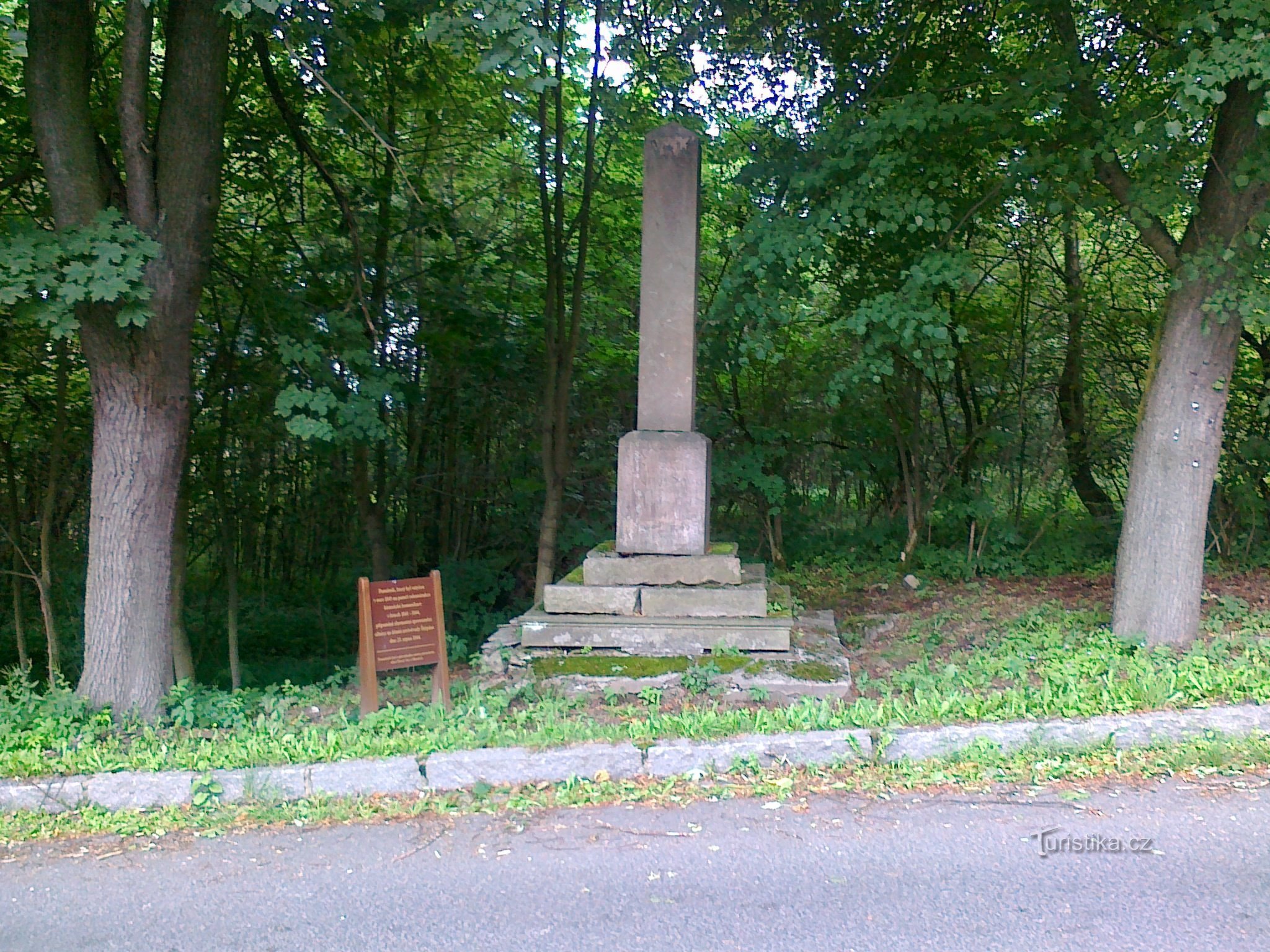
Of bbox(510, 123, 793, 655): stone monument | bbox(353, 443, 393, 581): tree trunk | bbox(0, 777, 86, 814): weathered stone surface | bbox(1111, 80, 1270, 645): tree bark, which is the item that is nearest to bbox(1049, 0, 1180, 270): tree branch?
bbox(1111, 80, 1270, 645): tree bark

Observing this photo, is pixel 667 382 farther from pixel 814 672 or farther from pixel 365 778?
pixel 365 778

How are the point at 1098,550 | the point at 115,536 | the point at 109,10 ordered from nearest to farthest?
the point at 115,536 → the point at 109,10 → the point at 1098,550

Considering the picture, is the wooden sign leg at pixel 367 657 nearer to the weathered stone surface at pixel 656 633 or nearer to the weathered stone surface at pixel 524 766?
the weathered stone surface at pixel 524 766

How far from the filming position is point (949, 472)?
12.2 metres

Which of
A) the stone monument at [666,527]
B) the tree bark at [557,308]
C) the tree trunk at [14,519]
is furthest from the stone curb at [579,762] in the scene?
the tree trunk at [14,519]

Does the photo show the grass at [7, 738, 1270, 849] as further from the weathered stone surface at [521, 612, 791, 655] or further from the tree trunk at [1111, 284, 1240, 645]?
the tree trunk at [1111, 284, 1240, 645]

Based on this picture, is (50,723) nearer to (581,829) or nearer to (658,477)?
(581,829)

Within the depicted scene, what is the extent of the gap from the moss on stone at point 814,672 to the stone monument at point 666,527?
0.17 m

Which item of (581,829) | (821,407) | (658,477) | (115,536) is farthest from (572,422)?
(581,829)

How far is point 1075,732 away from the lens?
210 inches

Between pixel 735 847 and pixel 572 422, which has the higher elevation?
pixel 572 422

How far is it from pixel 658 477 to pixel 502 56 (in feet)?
10.1

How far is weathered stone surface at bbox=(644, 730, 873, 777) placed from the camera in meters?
5.24

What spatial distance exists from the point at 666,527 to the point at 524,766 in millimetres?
2556
